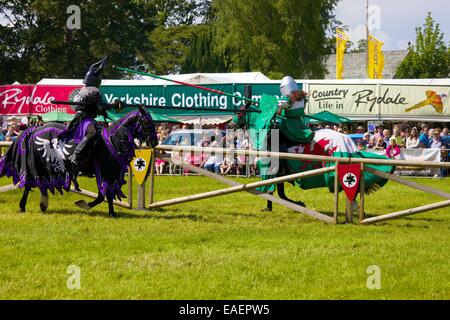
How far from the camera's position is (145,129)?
10.5m

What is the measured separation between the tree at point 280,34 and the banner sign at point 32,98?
49.7 ft

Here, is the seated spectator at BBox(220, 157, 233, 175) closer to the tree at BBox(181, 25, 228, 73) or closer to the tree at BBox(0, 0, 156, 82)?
the tree at BBox(0, 0, 156, 82)

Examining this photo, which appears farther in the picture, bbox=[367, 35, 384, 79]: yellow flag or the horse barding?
bbox=[367, 35, 384, 79]: yellow flag

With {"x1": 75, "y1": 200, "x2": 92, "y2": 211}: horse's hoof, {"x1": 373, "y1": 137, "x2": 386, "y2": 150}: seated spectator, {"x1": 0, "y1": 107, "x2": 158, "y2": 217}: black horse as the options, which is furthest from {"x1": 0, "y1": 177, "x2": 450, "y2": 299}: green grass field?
{"x1": 373, "y1": 137, "x2": 386, "y2": 150}: seated spectator

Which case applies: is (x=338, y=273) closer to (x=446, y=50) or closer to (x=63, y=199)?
(x=63, y=199)

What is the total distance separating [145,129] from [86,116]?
92cm

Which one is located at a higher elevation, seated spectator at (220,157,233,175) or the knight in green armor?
the knight in green armor

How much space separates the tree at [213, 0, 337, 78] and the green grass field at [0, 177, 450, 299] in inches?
1078

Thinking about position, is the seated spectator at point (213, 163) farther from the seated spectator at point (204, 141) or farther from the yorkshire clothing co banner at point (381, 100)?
the yorkshire clothing co banner at point (381, 100)

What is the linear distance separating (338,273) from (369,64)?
25.0 m

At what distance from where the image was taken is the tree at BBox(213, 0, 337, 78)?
38094 millimetres

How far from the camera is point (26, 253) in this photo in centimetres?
774

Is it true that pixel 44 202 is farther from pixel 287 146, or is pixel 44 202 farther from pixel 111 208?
pixel 287 146

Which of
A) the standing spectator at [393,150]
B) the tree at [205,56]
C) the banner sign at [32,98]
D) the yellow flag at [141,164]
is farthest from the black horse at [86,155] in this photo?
the tree at [205,56]
